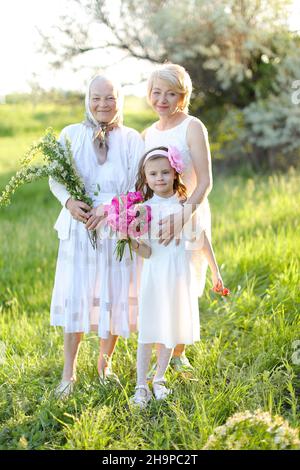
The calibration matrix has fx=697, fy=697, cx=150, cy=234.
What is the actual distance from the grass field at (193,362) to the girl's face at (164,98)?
4.93 ft

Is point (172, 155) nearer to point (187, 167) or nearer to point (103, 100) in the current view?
point (187, 167)

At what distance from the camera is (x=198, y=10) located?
11.7 m

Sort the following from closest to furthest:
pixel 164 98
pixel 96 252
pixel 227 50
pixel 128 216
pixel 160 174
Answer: pixel 128 216, pixel 160 174, pixel 164 98, pixel 96 252, pixel 227 50

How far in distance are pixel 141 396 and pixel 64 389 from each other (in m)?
0.48

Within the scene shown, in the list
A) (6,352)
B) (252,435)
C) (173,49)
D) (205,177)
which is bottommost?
(252,435)

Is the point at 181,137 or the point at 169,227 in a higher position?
the point at 181,137

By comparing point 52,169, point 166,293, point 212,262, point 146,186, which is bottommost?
point 166,293

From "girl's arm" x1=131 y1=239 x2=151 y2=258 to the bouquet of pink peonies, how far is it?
0.20ft

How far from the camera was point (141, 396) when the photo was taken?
381cm

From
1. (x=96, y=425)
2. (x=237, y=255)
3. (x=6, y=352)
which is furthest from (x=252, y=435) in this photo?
(x=237, y=255)

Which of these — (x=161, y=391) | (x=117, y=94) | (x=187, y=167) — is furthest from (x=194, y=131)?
(x=161, y=391)

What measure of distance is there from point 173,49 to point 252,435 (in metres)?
9.83

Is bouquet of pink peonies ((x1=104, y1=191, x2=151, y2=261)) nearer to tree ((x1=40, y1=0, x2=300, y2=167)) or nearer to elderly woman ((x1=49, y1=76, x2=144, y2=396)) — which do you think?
elderly woman ((x1=49, y1=76, x2=144, y2=396))

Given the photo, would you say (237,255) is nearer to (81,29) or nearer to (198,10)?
(81,29)
